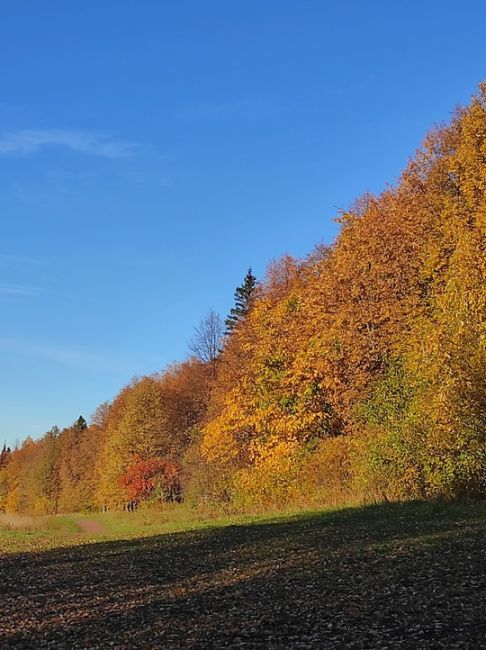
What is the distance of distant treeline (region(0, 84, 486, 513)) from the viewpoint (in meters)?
21.0

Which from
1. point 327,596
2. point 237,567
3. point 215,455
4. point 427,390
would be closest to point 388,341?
point 427,390

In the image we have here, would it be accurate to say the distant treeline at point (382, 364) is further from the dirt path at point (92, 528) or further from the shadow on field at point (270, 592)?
the dirt path at point (92, 528)

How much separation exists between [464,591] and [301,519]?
14.6 metres

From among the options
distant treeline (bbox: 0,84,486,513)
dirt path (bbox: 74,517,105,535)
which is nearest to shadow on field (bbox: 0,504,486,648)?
distant treeline (bbox: 0,84,486,513)

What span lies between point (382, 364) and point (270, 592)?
63.5ft

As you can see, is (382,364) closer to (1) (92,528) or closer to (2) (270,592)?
(2) (270,592)

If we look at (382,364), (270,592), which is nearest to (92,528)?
(382,364)

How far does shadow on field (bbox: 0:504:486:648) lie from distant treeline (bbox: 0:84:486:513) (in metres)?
4.98

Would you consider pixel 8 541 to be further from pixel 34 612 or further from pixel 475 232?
pixel 475 232

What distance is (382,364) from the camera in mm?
28328

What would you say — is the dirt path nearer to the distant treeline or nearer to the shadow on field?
the distant treeline

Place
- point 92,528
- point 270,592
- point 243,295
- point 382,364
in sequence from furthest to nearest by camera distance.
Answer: point 243,295
point 92,528
point 382,364
point 270,592

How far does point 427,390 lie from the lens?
2222 centimetres

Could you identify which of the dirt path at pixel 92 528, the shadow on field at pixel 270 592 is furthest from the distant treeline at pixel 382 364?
the dirt path at pixel 92 528
